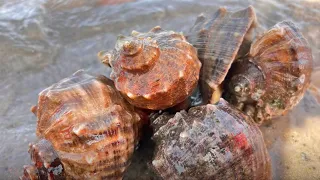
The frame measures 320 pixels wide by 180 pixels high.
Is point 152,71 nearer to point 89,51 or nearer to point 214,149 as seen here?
point 214,149

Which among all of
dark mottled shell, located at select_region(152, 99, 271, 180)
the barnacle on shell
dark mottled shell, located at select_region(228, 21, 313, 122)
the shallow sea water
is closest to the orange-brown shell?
the barnacle on shell

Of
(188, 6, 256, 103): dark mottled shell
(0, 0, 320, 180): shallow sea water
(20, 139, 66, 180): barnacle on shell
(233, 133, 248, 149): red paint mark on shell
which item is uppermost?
(188, 6, 256, 103): dark mottled shell

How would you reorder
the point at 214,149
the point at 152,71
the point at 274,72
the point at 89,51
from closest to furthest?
the point at 214,149 < the point at 152,71 < the point at 274,72 < the point at 89,51

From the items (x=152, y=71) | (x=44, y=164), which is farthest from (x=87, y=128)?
(x=152, y=71)

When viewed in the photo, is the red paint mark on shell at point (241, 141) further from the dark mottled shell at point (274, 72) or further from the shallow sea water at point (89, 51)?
the shallow sea water at point (89, 51)

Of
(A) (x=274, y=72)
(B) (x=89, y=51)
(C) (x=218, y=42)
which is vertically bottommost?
(B) (x=89, y=51)

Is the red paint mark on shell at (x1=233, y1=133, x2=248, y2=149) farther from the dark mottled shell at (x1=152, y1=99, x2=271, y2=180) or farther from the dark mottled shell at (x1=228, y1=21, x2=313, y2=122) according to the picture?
the dark mottled shell at (x1=228, y1=21, x2=313, y2=122)
